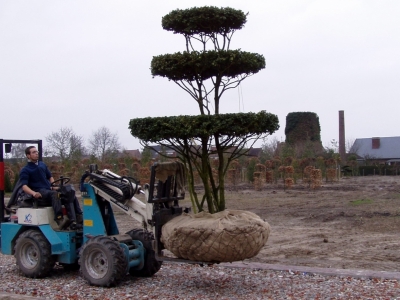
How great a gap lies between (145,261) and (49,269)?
1506 mm

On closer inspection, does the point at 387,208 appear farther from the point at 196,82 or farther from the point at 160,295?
the point at 160,295

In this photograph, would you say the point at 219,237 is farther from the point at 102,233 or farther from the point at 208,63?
the point at 208,63

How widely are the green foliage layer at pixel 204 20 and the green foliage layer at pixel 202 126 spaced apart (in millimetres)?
1747

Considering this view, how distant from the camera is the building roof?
2325 inches

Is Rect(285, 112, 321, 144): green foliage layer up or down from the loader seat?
up

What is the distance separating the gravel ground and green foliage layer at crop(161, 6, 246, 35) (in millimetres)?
3762

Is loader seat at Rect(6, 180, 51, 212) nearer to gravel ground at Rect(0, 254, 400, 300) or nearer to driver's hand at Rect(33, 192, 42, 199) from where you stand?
driver's hand at Rect(33, 192, 42, 199)

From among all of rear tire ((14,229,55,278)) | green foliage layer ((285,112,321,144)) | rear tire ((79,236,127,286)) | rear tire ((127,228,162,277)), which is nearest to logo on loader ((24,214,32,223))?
rear tire ((14,229,55,278))

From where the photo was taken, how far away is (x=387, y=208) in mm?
17594

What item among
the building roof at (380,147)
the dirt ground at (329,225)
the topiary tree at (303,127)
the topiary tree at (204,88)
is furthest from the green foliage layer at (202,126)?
the building roof at (380,147)

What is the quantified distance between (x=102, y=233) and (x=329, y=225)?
27.2 ft

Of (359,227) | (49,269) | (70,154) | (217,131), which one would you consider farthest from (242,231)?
(70,154)

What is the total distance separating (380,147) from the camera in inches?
2378

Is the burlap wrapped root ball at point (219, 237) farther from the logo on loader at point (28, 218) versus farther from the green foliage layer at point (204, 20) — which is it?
the green foliage layer at point (204, 20)
